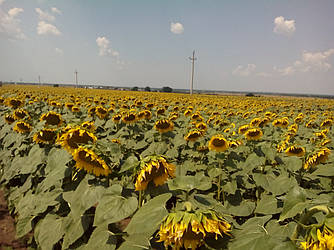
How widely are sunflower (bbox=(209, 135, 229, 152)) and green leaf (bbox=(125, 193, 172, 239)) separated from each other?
97.8 inches

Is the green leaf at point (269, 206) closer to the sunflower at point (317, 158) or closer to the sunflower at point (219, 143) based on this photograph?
the sunflower at point (317, 158)

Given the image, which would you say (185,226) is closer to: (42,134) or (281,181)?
(281,181)

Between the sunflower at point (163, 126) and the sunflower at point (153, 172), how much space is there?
9.25 ft

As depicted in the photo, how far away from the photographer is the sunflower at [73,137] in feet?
5.89

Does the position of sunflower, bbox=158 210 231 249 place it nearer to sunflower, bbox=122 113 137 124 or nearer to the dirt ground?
the dirt ground

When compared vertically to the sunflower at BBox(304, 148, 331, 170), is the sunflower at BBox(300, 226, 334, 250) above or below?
above

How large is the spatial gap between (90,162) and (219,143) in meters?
2.29

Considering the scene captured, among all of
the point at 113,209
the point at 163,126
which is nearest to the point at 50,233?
the point at 113,209

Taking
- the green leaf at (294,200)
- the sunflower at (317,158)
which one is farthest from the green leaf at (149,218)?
the sunflower at (317,158)

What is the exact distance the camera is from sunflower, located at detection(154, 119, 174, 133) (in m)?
4.12

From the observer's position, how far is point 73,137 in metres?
1.85

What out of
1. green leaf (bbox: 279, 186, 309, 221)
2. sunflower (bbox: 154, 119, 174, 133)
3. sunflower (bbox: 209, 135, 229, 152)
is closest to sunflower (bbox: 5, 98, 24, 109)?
sunflower (bbox: 154, 119, 174, 133)

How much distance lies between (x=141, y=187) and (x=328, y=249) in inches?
36.1

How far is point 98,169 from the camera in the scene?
1561mm
